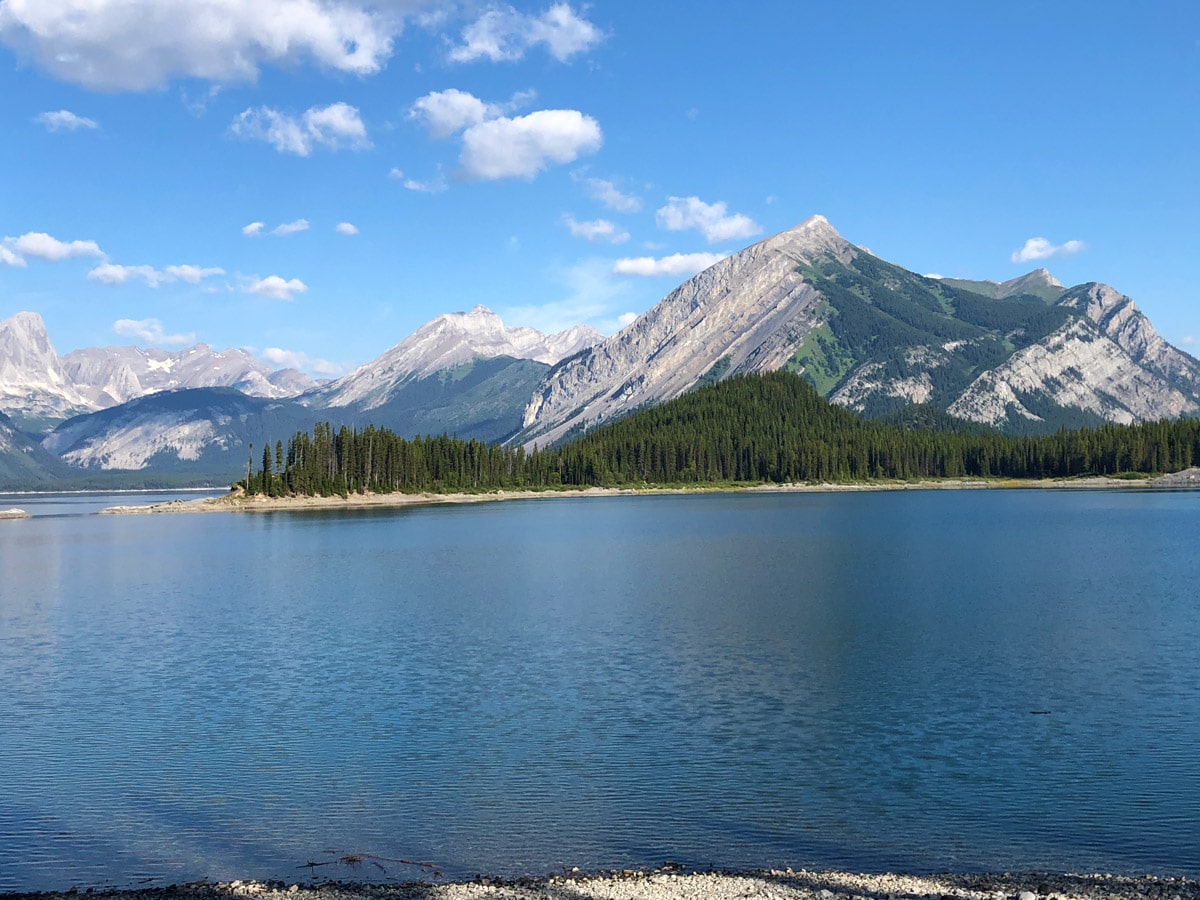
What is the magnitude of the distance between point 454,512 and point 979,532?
105m

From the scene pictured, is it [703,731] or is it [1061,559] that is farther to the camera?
[1061,559]

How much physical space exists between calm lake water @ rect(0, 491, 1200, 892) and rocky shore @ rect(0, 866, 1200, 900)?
1.34m

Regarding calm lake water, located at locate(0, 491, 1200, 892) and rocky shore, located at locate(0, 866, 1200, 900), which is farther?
calm lake water, located at locate(0, 491, 1200, 892)

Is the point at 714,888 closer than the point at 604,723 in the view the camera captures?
Yes

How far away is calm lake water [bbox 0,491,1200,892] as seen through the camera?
84.8 ft

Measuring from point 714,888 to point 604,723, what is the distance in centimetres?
1546

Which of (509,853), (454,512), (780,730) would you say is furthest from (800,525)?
(509,853)

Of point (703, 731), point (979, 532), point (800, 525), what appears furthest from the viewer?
point (800, 525)

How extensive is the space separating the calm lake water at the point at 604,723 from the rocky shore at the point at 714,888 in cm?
134

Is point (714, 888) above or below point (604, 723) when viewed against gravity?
above

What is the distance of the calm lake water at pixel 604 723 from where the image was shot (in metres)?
25.8

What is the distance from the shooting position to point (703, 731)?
35406 mm

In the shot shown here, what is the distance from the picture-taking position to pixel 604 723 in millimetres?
36938

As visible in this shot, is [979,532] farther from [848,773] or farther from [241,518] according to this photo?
[241,518]
